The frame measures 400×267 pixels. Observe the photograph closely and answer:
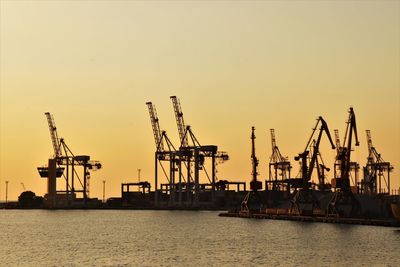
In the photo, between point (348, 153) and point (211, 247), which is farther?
point (348, 153)

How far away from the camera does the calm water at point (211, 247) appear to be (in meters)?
93.1

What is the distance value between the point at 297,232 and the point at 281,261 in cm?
4749

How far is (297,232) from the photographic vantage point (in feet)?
457

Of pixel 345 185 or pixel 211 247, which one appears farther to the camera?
pixel 345 185

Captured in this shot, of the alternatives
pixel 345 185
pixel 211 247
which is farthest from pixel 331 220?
pixel 211 247

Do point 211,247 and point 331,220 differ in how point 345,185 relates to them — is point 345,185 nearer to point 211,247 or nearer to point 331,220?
point 331,220

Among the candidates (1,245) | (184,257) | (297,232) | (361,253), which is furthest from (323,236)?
(1,245)

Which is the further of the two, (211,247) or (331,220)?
(331,220)

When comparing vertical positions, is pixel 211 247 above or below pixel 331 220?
below

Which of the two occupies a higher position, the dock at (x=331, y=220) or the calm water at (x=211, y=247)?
the dock at (x=331, y=220)

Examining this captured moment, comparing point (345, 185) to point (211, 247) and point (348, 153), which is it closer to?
point (348, 153)

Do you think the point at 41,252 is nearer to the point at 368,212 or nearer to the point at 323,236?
the point at 323,236

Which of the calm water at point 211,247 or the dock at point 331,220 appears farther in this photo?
the dock at point 331,220

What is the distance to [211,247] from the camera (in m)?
111
